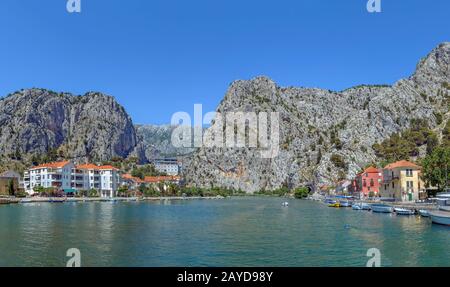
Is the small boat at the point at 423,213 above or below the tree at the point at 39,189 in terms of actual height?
above

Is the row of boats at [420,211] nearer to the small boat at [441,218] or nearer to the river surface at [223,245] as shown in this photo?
the small boat at [441,218]

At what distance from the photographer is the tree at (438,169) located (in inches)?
4232

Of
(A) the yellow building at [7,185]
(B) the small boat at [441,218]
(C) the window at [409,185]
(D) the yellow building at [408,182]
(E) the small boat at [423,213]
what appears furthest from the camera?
(A) the yellow building at [7,185]

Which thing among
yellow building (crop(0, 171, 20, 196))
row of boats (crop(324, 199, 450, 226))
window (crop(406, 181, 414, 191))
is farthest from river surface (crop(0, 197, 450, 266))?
yellow building (crop(0, 171, 20, 196))

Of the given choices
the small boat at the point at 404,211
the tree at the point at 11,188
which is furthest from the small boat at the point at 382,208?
the tree at the point at 11,188

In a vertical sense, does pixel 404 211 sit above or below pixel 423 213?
below

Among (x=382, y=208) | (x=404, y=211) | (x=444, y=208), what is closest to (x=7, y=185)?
(x=382, y=208)

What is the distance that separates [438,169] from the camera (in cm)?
10788

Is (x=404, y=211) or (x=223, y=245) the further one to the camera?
(x=404, y=211)

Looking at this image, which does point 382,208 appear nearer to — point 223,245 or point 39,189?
point 223,245

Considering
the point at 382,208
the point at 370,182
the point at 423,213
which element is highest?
the point at 370,182
